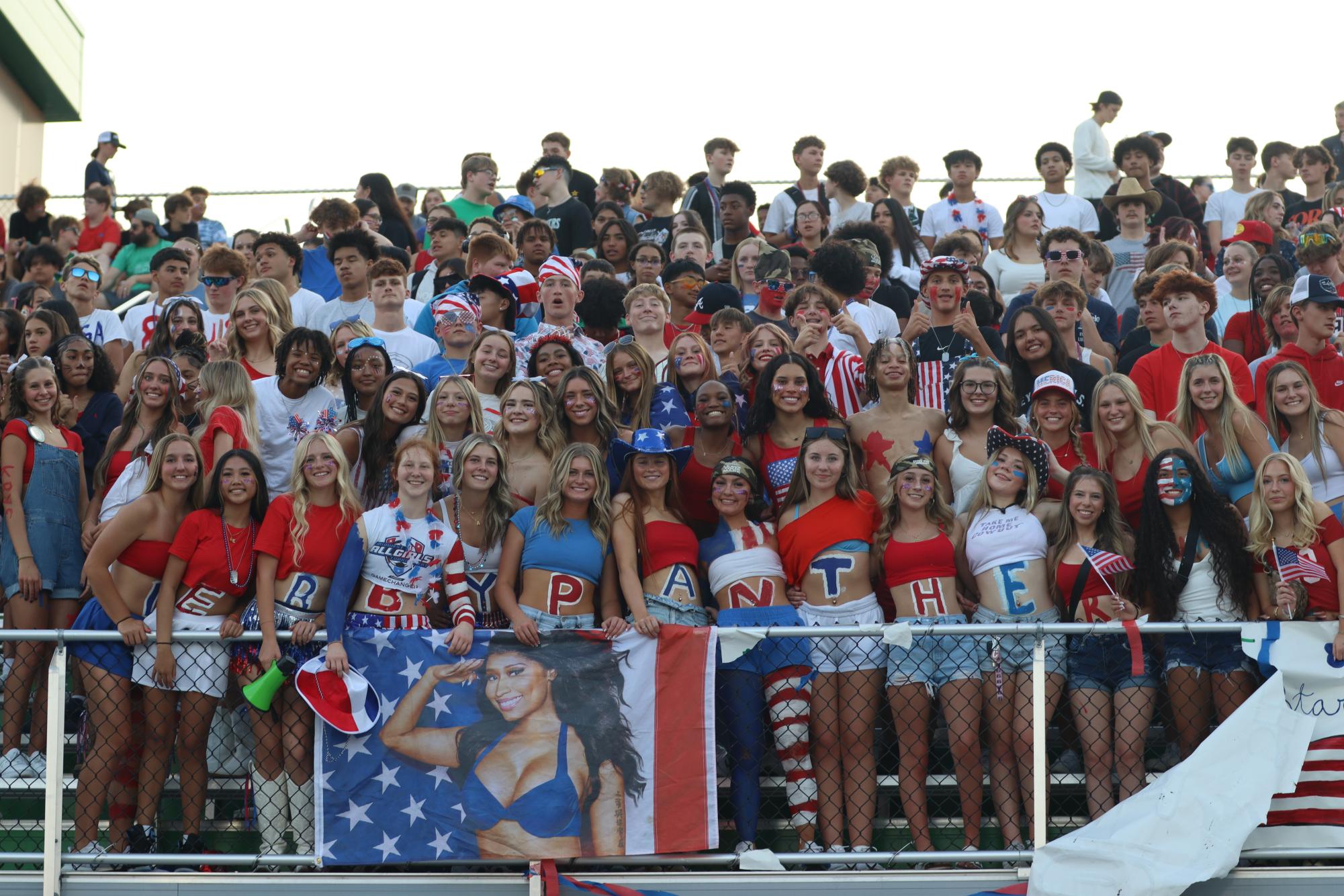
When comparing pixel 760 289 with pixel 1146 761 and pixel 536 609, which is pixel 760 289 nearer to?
pixel 536 609

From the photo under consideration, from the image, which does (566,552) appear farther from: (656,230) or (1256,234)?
(1256,234)

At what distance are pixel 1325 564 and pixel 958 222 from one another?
664 cm

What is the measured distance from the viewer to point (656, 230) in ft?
38.3

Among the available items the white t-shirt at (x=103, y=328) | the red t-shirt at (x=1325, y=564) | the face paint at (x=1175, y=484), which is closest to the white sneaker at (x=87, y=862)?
the white t-shirt at (x=103, y=328)

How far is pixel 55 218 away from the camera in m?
13.4

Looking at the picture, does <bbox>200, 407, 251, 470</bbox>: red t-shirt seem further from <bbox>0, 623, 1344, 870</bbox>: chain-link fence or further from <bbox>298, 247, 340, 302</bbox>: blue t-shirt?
<bbox>298, 247, 340, 302</bbox>: blue t-shirt

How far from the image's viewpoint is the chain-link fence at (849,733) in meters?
6.26

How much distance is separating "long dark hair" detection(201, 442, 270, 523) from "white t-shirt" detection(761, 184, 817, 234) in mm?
6416

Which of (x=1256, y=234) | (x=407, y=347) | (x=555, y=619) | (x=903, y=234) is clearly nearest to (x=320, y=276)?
(x=407, y=347)

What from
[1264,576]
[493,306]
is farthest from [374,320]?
[1264,576]

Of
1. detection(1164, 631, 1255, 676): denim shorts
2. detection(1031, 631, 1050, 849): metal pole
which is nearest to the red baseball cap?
detection(1164, 631, 1255, 676): denim shorts

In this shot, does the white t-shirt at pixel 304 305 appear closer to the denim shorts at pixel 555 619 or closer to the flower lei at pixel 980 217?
the denim shorts at pixel 555 619

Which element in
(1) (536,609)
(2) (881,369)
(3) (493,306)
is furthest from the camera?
(3) (493,306)

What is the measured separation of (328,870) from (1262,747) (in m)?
3.90
